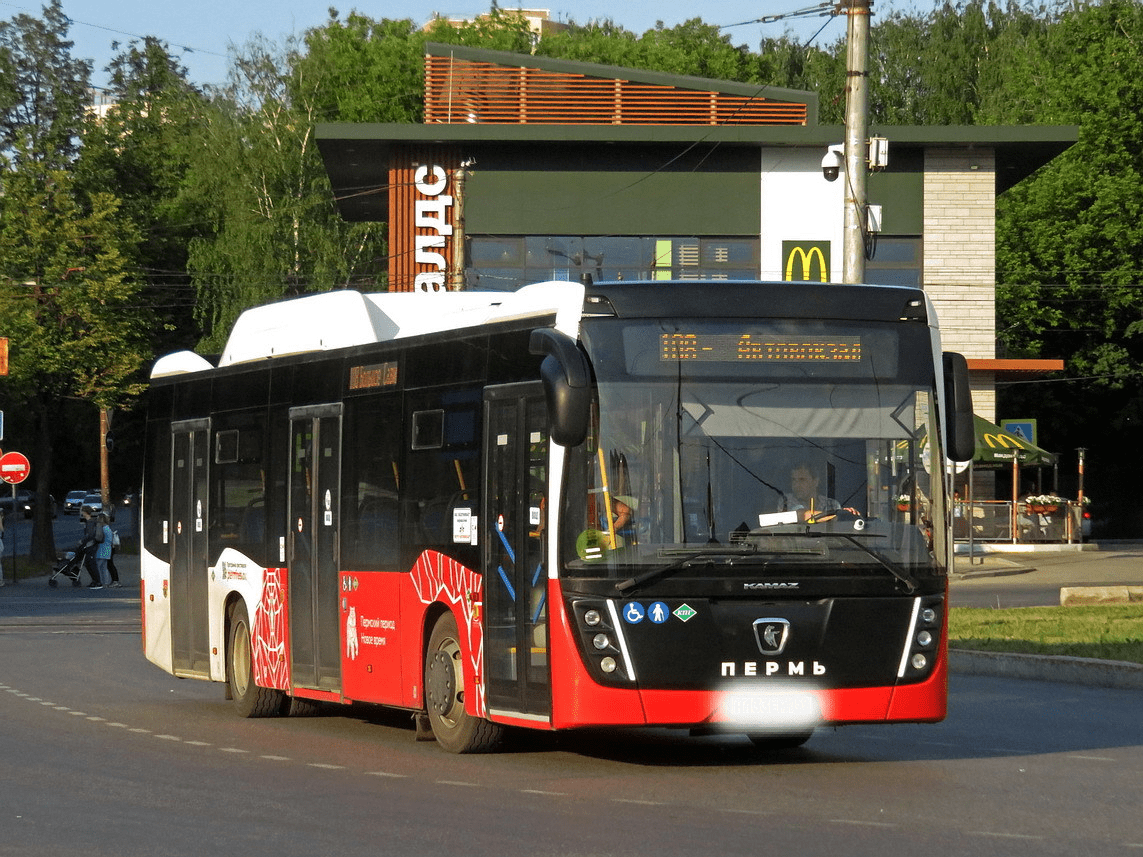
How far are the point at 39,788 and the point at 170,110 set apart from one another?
7220 centimetres

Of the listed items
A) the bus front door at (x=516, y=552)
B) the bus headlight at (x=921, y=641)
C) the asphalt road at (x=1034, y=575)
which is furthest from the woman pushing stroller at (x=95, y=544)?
the bus headlight at (x=921, y=641)

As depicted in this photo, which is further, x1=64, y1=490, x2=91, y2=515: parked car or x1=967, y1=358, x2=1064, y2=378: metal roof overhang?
x1=64, y1=490, x2=91, y2=515: parked car

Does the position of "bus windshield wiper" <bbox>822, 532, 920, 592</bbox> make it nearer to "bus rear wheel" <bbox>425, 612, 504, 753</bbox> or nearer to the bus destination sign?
the bus destination sign

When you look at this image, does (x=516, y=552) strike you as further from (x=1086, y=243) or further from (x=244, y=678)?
(x=1086, y=243)

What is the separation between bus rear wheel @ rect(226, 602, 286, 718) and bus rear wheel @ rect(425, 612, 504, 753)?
10.3 feet

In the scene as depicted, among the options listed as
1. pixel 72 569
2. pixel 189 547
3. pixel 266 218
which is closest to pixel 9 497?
pixel 266 218

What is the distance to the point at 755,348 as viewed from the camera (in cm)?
1143

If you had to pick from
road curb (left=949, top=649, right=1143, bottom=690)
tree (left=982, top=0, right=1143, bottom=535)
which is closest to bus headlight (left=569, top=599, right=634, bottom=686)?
road curb (left=949, top=649, right=1143, bottom=690)

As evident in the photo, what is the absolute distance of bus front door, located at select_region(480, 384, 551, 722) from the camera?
11477mm

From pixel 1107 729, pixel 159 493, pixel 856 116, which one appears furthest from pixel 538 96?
pixel 1107 729

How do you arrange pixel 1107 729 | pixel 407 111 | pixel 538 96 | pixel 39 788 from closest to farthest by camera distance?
pixel 39 788, pixel 1107 729, pixel 538 96, pixel 407 111

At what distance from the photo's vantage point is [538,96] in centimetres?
5184

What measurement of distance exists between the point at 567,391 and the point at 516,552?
130cm

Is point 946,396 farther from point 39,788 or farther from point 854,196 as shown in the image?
point 854,196
